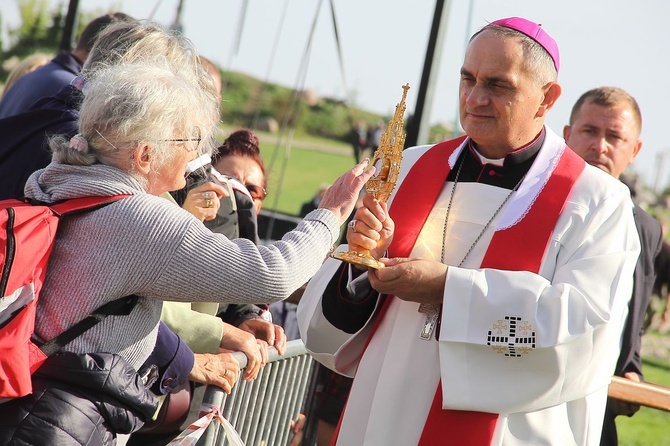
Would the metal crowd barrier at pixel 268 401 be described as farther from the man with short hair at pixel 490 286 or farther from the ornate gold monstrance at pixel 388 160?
the ornate gold monstrance at pixel 388 160

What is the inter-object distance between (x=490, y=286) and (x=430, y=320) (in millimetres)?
256

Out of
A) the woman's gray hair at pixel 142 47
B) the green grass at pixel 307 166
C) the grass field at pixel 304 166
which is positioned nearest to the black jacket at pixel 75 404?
the woman's gray hair at pixel 142 47

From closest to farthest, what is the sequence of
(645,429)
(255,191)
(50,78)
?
(50,78), (255,191), (645,429)

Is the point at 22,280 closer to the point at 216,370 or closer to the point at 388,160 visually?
the point at 216,370

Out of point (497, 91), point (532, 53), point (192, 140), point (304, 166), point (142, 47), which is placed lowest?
point (304, 166)

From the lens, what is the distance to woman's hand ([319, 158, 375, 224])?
2660 millimetres

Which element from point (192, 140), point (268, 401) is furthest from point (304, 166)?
point (192, 140)

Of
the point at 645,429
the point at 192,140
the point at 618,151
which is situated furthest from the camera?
the point at 645,429

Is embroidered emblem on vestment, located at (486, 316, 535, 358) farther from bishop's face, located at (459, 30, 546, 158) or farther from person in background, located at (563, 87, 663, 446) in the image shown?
person in background, located at (563, 87, 663, 446)

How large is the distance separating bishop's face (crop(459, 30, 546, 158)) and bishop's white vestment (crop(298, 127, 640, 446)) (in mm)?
180

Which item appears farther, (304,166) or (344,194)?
(304,166)

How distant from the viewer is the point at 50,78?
4156 millimetres

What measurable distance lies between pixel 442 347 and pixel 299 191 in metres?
30.5

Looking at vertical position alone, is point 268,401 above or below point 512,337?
below
